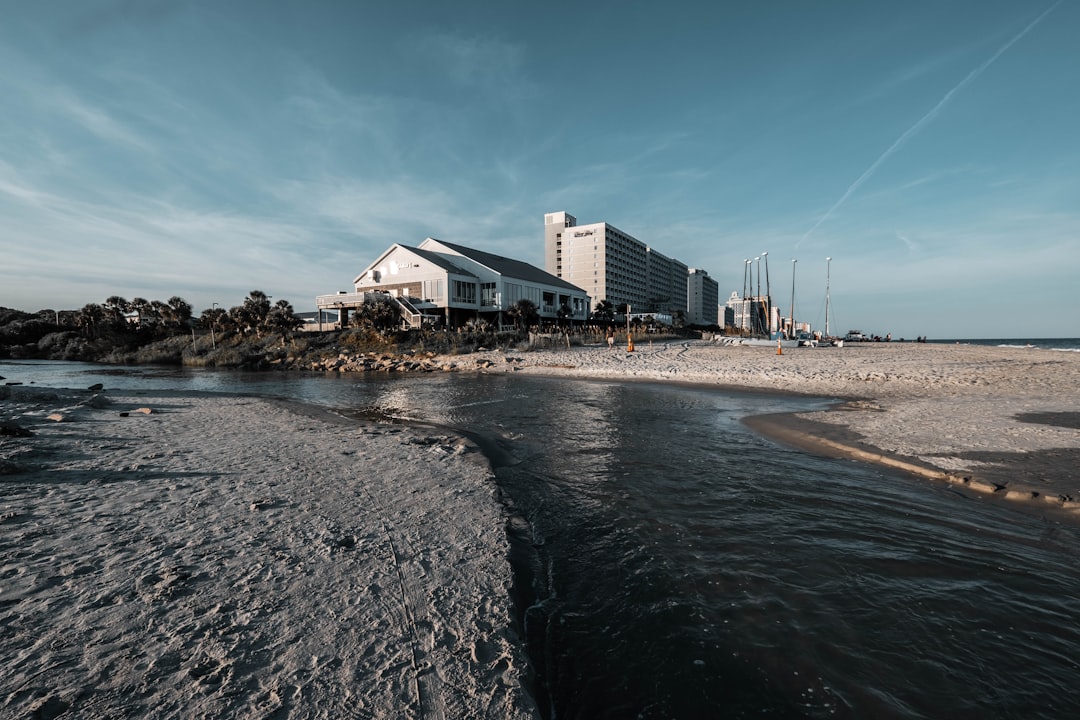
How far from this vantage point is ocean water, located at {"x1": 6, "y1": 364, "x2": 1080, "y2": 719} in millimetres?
3248

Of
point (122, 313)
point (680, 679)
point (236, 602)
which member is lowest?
point (680, 679)

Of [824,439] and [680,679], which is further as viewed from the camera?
[824,439]

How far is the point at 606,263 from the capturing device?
416 feet

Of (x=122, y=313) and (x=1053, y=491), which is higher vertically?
(x=122, y=313)

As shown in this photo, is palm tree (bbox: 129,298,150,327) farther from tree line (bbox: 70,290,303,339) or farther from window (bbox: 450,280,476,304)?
window (bbox: 450,280,476,304)

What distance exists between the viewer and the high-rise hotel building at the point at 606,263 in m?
128

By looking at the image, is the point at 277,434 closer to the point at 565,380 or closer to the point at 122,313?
the point at 565,380

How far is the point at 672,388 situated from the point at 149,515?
20.2 m

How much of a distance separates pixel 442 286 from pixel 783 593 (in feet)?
174

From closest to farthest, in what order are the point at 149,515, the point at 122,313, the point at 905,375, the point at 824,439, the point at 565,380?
the point at 149,515
the point at 824,439
the point at 905,375
the point at 565,380
the point at 122,313

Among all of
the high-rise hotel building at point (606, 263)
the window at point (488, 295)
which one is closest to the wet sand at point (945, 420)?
the window at point (488, 295)

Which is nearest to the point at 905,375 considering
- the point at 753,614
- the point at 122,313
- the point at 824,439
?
the point at 824,439

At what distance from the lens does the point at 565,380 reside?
87.1 ft

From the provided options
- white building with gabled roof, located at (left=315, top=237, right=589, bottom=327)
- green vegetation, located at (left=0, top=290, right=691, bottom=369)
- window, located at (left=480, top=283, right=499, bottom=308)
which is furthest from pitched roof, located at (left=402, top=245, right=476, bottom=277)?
green vegetation, located at (left=0, top=290, right=691, bottom=369)
